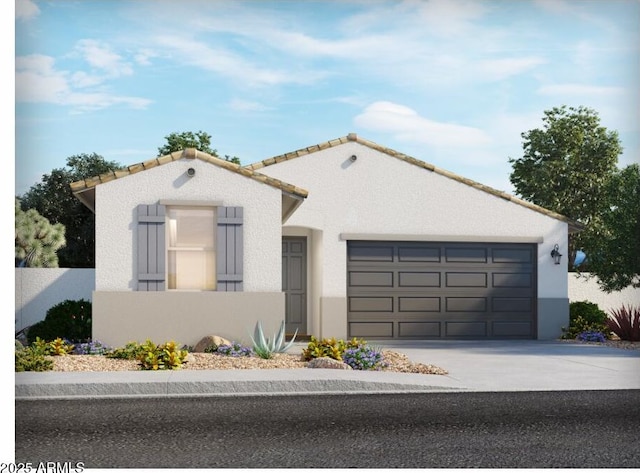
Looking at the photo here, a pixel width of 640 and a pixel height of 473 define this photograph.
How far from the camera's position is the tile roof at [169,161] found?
15070 mm

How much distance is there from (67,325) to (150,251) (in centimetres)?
252

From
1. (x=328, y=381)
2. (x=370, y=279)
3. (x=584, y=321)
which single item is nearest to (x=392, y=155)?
(x=370, y=279)

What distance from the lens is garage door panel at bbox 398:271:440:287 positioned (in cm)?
1942

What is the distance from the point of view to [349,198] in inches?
755

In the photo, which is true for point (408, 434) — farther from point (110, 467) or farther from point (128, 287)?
point (128, 287)

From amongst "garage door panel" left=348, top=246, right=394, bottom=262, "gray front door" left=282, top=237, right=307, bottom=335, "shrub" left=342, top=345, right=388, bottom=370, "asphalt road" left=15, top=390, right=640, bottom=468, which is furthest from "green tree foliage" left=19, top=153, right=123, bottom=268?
"asphalt road" left=15, top=390, right=640, bottom=468

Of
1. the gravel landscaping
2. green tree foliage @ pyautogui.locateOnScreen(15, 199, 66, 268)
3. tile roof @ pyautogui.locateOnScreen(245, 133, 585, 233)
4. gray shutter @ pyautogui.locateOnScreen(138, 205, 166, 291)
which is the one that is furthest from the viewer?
green tree foliage @ pyautogui.locateOnScreen(15, 199, 66, 268)

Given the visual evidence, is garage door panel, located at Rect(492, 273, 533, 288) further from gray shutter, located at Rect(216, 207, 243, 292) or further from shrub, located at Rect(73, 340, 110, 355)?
shrub, located at Rect(73, 340, 110, 355)

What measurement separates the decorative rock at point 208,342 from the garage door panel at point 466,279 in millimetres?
6819

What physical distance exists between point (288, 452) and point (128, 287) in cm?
847

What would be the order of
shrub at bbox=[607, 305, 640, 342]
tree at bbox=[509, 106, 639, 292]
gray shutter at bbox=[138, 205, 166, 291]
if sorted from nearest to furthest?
gray shutter at bbox=[138, 205, 166, 291], shrub at bbox=[607, 305, 640, 342], tree at bbox=[509, 106, 639, 292]

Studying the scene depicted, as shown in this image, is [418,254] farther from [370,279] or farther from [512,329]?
[512,329]

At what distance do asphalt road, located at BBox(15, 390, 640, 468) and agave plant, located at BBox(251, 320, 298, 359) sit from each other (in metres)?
3.29

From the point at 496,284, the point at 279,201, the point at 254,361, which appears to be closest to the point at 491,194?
the point at 496,284
